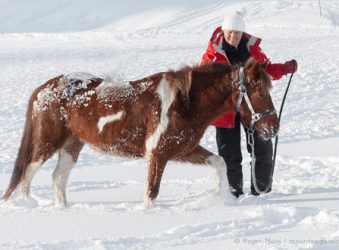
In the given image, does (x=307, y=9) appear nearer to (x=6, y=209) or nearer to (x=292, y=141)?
(x=292, y=141)

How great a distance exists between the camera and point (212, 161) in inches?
219

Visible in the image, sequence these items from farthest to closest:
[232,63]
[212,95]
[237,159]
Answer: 1. [237,159]
2. [232,63]
3. [212,95]

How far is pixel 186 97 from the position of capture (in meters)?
5.14

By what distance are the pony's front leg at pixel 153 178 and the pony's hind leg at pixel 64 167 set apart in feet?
3.11

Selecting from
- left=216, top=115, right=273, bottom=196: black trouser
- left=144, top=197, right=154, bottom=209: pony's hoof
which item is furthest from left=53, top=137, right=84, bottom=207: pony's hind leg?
left=216, top=115, right=273, bottom=196: black trouser

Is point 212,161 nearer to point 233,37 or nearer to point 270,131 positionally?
point 270,131

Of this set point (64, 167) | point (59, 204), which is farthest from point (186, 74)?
point (59, 204)

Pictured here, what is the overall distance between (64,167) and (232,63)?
6.84 ft

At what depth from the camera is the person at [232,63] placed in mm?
5473

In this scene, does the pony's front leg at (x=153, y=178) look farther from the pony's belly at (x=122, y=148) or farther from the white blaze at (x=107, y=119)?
the white blaze at (x=107, y=119)

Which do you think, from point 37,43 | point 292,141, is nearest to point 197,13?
point 37,43

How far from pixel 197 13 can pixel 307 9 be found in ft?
20.9

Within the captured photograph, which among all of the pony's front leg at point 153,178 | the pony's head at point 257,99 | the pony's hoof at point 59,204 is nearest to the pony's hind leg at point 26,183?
the pony's hoof at point 59,204

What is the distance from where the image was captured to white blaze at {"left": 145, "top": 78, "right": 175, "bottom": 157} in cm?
513
